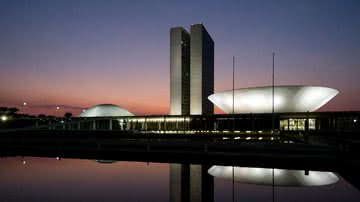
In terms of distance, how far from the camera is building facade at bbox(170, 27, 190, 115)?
165m

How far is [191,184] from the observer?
13055 mm

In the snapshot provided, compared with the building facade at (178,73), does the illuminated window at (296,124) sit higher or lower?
lower

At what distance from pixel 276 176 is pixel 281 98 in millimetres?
57153

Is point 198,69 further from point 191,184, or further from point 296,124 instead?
point 191,184

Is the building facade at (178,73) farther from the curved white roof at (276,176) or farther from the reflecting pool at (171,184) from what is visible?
the curved white roof at (276,176)

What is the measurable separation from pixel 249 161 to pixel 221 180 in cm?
740

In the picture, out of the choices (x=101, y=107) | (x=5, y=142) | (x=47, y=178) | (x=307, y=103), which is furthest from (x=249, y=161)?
(x=101, y=107)

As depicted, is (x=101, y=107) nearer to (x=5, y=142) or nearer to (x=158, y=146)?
(x=5, y=142)

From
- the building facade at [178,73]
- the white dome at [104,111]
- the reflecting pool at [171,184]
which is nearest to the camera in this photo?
the reflecting pool at [171,184]

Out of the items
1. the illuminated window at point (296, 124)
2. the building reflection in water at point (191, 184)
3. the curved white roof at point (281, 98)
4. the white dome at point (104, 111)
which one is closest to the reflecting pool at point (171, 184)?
the building reflection in water at point (191, 184)

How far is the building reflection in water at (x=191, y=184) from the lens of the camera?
10.9 metres

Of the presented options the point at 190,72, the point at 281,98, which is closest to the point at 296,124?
the point at 281,98

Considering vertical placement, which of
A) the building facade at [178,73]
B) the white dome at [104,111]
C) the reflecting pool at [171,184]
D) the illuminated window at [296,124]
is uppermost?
the building facade at [178,73]

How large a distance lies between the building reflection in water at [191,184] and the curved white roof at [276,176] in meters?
0.81
